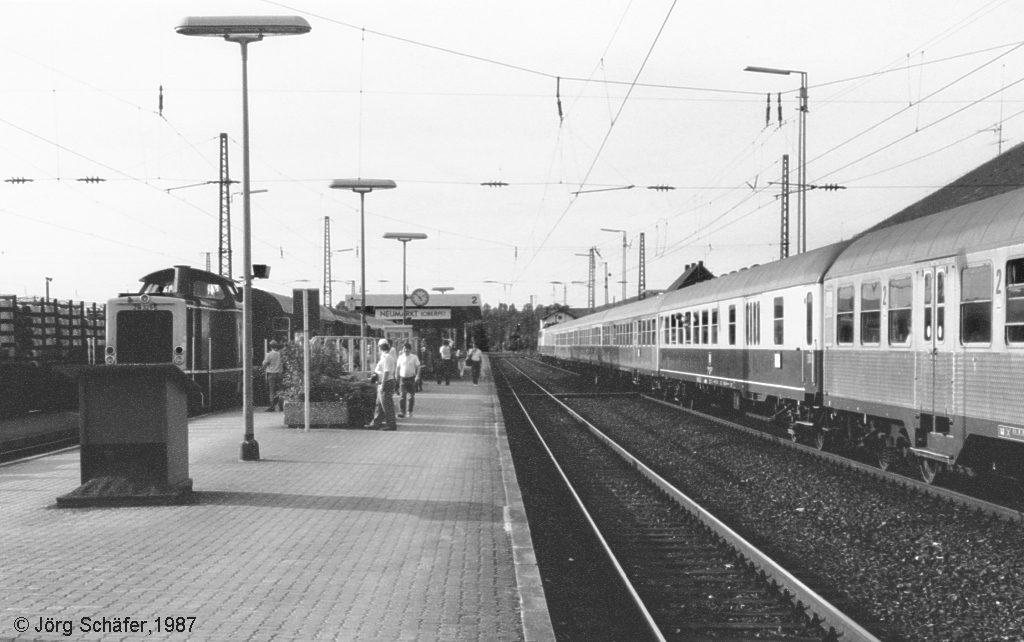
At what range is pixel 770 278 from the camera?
21391 mm

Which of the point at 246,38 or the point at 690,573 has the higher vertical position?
the point at 246,38

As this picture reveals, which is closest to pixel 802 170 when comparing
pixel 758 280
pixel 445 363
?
pixel 758 280

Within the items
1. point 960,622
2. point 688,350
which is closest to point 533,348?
point 688,350

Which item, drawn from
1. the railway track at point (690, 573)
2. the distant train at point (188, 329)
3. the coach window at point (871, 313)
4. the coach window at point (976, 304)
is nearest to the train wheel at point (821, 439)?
the coach window at point (871, 313)

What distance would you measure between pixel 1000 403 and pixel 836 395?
18.5ft

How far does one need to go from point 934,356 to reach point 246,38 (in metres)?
9.58

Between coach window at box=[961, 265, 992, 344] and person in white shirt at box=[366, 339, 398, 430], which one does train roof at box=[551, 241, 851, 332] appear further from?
person in white shirt at box=[366, 339, 398, 430]

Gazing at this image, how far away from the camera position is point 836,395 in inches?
649

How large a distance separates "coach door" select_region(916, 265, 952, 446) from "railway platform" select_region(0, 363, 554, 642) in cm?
475

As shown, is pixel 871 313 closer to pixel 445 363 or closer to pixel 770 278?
pixel 770 278

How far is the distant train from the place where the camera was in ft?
86.4

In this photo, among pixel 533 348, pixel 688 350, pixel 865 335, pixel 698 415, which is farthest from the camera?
pixel 533 348

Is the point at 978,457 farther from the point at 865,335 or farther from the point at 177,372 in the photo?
the point at 177,372

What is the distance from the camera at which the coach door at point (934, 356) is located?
40.4 feet
